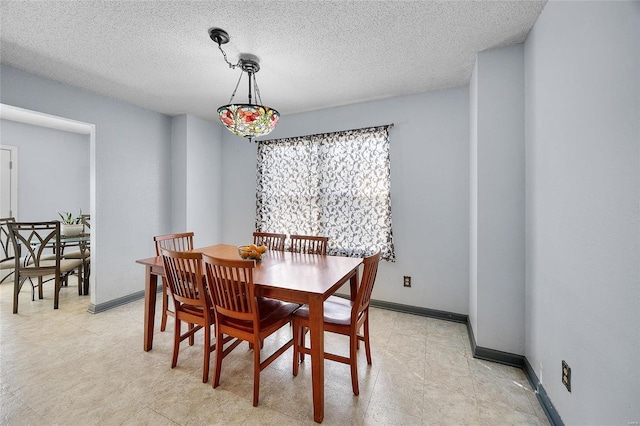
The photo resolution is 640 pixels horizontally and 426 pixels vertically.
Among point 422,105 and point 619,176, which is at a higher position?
point 422,105

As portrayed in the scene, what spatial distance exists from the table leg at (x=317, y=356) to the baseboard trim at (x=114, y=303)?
3043 millimetres

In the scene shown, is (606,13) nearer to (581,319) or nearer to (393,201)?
(581,319)

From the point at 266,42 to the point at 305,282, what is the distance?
1884 mm

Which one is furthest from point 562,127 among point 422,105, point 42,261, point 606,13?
point 42,261

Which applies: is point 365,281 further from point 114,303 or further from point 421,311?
point 114,303

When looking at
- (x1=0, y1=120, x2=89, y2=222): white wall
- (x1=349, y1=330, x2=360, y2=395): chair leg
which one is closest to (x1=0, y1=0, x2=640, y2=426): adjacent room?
(x1=349, y1=330, x2=360, y2=395): chair leg

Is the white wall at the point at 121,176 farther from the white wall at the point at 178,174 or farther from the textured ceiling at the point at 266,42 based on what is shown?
the textured ceiling at the point at 266,42

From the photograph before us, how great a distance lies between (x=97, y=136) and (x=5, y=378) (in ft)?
8.23

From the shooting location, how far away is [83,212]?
5.19 metres

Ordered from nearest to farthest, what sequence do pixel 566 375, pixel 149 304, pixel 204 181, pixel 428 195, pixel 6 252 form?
pixel 566 375
pixel 149 304
pixel 428 195
pixel 6 252
pixel 204 181

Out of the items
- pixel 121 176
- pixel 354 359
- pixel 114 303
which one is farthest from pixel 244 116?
pixel 114 303

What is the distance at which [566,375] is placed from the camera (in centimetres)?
145

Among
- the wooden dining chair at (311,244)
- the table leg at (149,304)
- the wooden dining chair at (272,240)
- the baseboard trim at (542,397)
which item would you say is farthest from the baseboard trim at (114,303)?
the baseboard trim at (542,397)

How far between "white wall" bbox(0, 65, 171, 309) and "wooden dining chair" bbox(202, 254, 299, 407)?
2410mm
